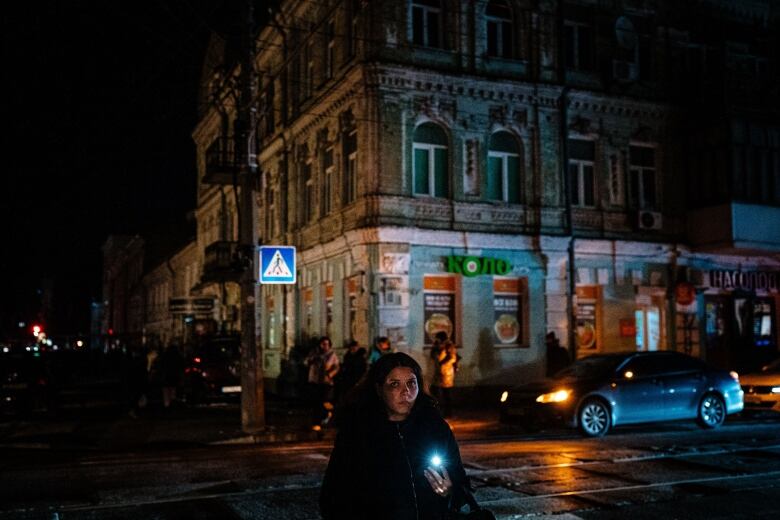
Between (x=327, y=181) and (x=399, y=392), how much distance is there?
847 inches

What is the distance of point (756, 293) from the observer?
27078 mm

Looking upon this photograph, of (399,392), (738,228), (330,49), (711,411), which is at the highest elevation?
(330,49)

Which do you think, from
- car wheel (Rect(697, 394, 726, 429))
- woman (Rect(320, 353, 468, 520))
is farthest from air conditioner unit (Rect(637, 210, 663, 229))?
woman (Rect(320, 353, 468, 520))

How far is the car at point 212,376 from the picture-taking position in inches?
908

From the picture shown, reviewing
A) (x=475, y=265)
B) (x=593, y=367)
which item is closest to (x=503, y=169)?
(x=475, y=265)

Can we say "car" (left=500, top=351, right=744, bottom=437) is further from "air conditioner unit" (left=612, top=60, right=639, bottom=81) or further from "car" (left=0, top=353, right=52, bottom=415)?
"car" (left=0, top=353, right=52, bottom=415)

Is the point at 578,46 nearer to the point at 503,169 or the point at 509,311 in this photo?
the point at 503,169

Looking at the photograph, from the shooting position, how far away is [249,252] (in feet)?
53.6

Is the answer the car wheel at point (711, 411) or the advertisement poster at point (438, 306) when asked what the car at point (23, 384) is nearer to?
the advertisement poster at point (438, 306)

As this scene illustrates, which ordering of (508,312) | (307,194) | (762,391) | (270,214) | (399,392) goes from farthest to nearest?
1. (270,214)
2. (307,194)
3. (508,312)
4. (762,391)
5. (399,392)

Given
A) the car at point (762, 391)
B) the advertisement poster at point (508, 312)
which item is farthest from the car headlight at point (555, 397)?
the advertisement poster at point (508, 312)

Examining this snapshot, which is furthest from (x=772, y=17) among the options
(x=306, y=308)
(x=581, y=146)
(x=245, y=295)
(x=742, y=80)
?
(x=245, y=295)

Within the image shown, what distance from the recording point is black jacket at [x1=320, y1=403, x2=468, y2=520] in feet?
13.4

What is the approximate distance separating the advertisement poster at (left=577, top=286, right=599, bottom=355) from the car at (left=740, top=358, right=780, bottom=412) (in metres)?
6.87
